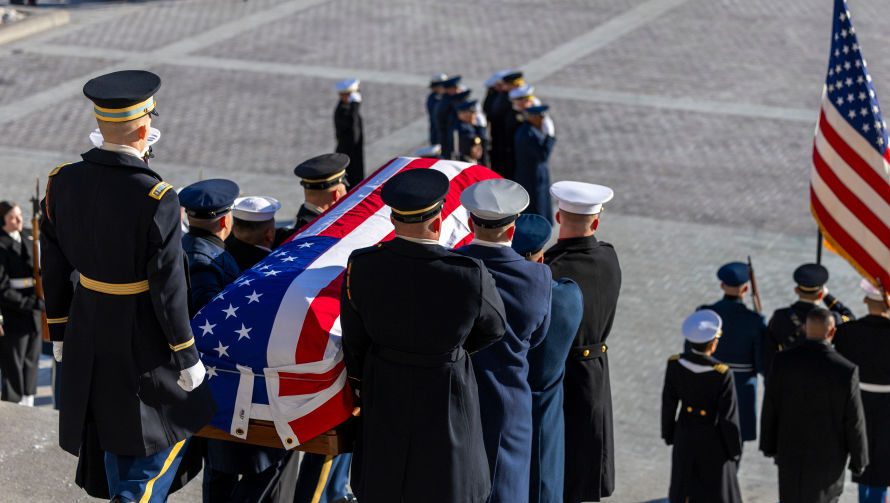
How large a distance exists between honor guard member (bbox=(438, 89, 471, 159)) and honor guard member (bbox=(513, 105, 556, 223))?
69cm

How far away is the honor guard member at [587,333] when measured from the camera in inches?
Result: 220

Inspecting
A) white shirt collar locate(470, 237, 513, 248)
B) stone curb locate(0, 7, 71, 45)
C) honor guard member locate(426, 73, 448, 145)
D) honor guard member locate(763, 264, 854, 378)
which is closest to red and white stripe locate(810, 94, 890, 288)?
honor guard member locate(763, 264, 854, 378)

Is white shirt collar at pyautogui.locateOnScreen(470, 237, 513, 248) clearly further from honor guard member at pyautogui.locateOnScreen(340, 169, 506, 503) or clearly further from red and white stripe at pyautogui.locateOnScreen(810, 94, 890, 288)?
red and white stripe at pyautogui.locateOnScreen(810, 94, 890, 288)

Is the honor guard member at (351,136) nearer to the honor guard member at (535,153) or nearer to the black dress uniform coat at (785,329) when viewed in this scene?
the honor guard member at (535,153)

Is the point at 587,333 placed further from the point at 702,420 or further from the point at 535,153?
the point at 535,153

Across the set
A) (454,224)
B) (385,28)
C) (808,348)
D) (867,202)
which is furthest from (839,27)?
(385,28)

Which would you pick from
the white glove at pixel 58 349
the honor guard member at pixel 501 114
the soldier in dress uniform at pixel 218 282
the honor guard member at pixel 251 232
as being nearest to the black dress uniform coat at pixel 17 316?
the honor guard member at pixel 251 232

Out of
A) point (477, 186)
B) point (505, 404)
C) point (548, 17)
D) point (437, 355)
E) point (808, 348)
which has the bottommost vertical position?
point (548, 17)

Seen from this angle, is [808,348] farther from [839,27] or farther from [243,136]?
[243,136]

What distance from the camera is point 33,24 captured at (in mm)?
20109

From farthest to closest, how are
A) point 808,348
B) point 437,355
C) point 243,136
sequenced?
1. point 243,136
2. point 808,348
3. point 437,355

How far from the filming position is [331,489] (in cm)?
590

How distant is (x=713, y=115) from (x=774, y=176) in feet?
7.66

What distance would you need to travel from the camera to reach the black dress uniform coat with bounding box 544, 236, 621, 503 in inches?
221
